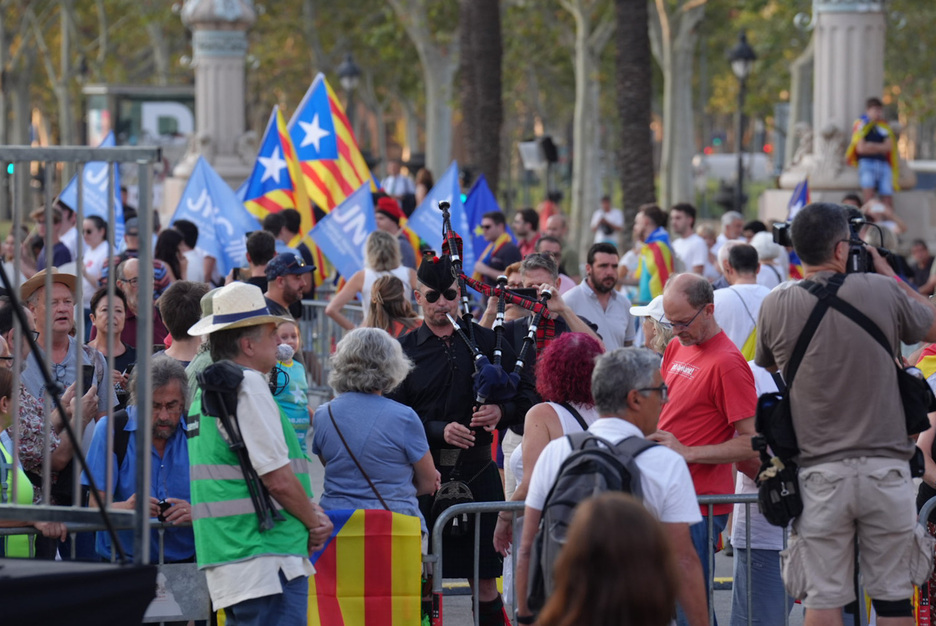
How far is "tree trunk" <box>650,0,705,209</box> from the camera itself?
111ft

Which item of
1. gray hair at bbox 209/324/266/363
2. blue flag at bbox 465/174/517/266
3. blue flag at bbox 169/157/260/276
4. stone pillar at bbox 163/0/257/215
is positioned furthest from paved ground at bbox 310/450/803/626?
stone pillar at bbox 163/0/257/215

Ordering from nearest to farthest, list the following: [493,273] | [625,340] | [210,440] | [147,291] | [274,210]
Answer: [147,291]
[210,440]
[625,340]
[493,273]
[274,210]

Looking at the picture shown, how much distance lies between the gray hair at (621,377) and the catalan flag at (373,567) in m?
1.28

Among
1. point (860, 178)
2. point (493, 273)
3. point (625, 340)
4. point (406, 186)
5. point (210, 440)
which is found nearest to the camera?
point (210, 440)

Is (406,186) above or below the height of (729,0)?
below

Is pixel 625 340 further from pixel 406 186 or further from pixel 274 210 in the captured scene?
pixel 406 186

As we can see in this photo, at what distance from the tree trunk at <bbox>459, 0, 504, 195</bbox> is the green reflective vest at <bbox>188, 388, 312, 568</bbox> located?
1756cm

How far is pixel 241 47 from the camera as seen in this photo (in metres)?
23.8

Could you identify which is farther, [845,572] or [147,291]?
[845,572]

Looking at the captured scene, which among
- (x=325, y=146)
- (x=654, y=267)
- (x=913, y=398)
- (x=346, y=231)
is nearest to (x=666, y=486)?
(x=913, y=398)

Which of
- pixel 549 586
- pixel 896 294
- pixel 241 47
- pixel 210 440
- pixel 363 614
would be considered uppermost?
pixel 241 47

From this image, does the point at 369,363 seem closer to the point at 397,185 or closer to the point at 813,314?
the point at 813,314

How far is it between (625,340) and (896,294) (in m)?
4.28

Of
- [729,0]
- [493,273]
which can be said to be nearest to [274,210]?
[493,273]
